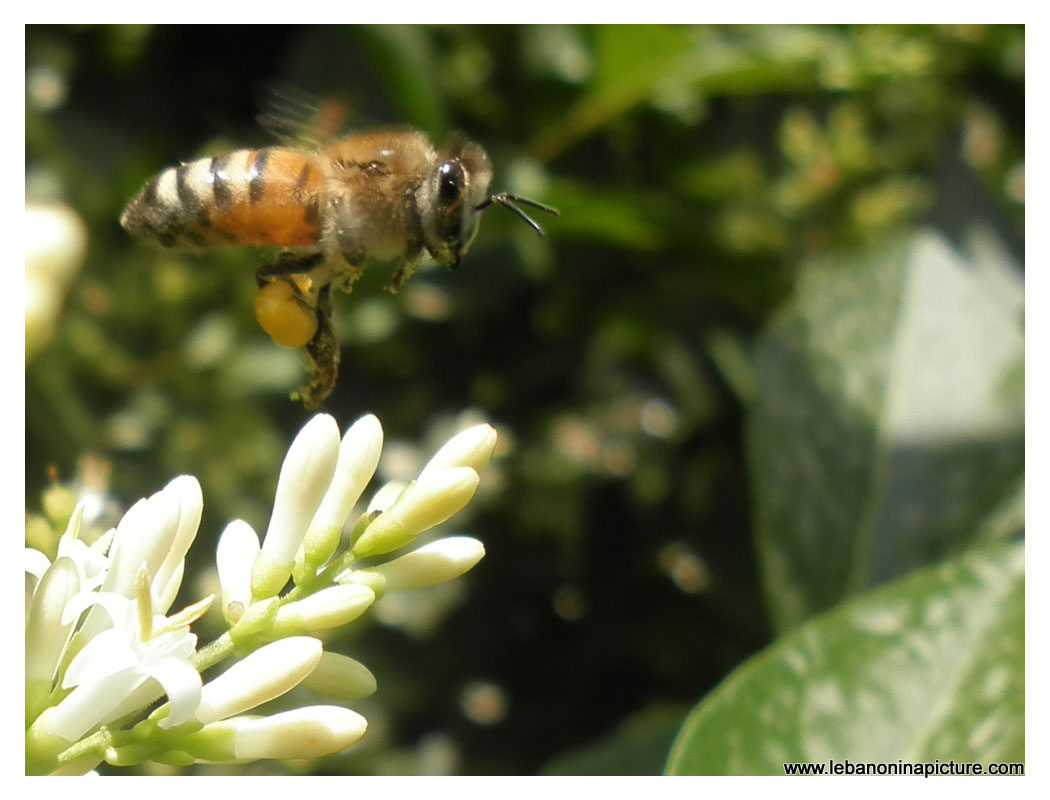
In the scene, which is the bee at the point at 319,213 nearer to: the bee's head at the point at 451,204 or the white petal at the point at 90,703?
the bee's head at the point at 451,204

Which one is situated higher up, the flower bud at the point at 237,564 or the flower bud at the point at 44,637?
the flower bud at the point at 237,564

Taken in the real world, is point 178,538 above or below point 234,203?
below

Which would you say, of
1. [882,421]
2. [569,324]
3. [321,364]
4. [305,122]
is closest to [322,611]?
[321,364]

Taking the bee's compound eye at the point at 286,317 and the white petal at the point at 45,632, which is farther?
the bee's compound eye at the point at 286,317

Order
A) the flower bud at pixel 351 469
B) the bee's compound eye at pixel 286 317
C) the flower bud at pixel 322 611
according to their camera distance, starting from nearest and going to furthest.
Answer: the flower bud at pixel 322 611 → the flower bud at pixel 351 469 → the bee's compound eye at pixel 286 317

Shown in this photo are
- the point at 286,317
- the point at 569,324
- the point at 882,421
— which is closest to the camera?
the point at 286,317

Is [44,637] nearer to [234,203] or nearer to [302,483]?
[302,483]

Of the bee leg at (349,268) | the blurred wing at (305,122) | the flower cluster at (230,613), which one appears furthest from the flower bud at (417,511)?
the blurred wing at (305,122)
